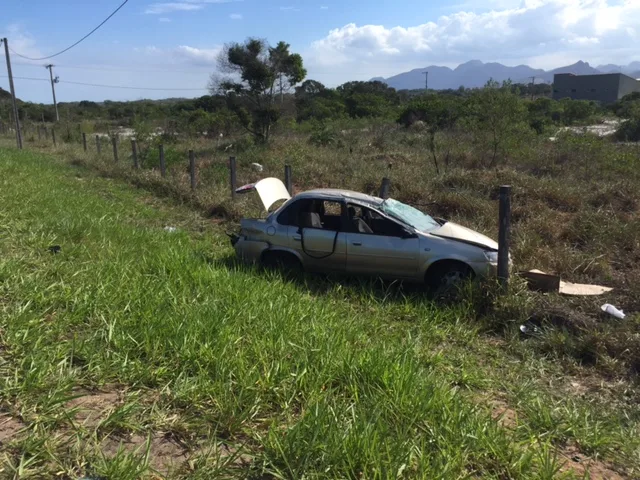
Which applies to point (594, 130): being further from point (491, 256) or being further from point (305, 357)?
point (305, 357)

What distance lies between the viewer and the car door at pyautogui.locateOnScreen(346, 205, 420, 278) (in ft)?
21.5

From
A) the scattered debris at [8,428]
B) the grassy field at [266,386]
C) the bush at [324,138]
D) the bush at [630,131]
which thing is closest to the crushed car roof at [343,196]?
the grassy field at [266,386]

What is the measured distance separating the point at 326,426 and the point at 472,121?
13.9m

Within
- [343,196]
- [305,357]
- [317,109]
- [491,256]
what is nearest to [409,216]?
[343,196]

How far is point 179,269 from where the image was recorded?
19.4 feet

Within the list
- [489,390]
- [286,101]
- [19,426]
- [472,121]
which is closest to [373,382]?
[489,390]

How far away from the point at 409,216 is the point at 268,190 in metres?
2.25

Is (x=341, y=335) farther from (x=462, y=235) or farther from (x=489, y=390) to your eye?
(x=462, y=235)

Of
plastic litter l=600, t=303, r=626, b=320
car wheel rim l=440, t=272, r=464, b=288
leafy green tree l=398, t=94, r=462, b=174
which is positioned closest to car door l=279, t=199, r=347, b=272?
car wheel rim l=440, t=272, r=464, b=288

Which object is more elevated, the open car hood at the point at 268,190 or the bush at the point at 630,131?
the bush at the point at 630,131

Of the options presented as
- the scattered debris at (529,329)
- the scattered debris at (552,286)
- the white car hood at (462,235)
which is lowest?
the scattered debris at (529,329)

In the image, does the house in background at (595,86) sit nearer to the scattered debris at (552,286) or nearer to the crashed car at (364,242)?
the scattered debris at (552,286)

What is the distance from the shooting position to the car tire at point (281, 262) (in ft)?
23.7

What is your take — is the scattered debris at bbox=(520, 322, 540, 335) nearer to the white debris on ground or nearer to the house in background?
the white debris on ground
